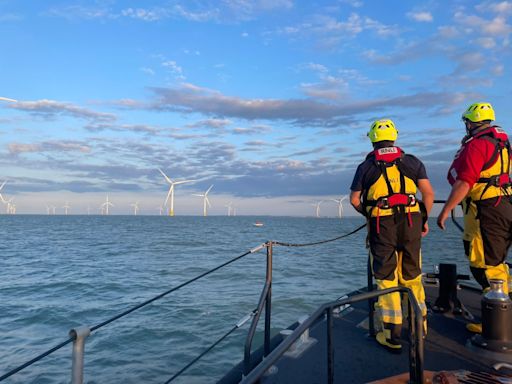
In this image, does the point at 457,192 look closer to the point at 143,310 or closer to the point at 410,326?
the point at 410,326

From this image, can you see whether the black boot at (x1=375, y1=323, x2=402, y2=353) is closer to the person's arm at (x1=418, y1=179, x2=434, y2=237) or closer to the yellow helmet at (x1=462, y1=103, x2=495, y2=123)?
the person's arm at (x1=418, y1=179, x2=434, y2=237)

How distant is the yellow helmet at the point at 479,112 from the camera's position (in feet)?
12.3

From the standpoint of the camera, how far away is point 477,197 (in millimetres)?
3688

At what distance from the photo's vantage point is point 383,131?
3.71 meters

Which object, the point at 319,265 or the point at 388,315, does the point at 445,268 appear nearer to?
the point at 388,315

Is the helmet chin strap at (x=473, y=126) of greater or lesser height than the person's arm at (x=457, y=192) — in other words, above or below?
above

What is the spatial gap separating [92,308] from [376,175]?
11.4m

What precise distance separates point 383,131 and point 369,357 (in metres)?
2.13

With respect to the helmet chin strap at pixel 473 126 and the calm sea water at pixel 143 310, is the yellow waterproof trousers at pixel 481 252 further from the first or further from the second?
the calm sea water at pixel 143 310

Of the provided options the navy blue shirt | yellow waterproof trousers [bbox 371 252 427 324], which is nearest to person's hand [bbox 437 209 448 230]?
the navy blue shirt

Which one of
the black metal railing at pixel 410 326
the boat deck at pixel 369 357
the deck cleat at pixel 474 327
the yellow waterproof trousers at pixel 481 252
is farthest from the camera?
the deck cleat at pixel 474 327

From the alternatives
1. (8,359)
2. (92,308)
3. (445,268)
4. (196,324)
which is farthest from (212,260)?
(445,268)

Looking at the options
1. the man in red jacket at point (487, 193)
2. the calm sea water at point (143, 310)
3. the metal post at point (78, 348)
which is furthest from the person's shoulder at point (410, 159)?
the calm sea water at point (143, 310)

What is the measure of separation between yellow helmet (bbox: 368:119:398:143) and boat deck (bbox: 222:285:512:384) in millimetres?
2029
